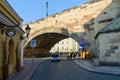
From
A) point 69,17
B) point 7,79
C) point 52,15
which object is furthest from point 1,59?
point 52,15

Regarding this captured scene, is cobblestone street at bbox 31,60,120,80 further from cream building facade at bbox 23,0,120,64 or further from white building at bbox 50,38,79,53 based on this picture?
white building at bbox 50,38,79,53

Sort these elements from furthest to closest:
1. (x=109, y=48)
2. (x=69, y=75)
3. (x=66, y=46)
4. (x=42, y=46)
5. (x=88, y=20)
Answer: (x=66, y=46)
(x=42, y=46)
(x=88, y=20)
(x=109, y=48)
(x=69, y=75)

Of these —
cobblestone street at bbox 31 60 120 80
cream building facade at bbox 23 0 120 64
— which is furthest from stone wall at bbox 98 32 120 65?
cobblestone street at bbox 31 60 120 80

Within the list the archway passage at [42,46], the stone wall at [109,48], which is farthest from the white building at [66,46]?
the stone wall at [109,48]

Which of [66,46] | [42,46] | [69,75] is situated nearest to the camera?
[69,75]

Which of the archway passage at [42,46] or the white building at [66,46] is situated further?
the white building at [66,46]

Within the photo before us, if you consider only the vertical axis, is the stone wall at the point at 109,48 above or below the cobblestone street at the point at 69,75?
above

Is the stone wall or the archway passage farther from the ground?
the archway passage

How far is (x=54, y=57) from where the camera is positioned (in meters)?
40.1

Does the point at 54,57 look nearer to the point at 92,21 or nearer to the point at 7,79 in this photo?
the point at 92,21

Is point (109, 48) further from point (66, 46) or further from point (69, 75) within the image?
point (66, 46)

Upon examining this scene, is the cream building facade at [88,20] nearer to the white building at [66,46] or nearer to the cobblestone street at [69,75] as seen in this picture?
the cobblestone street at [69,75]

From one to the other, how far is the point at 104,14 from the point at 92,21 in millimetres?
2634

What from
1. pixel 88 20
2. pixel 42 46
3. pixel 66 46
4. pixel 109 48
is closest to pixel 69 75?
pixel 109 48
